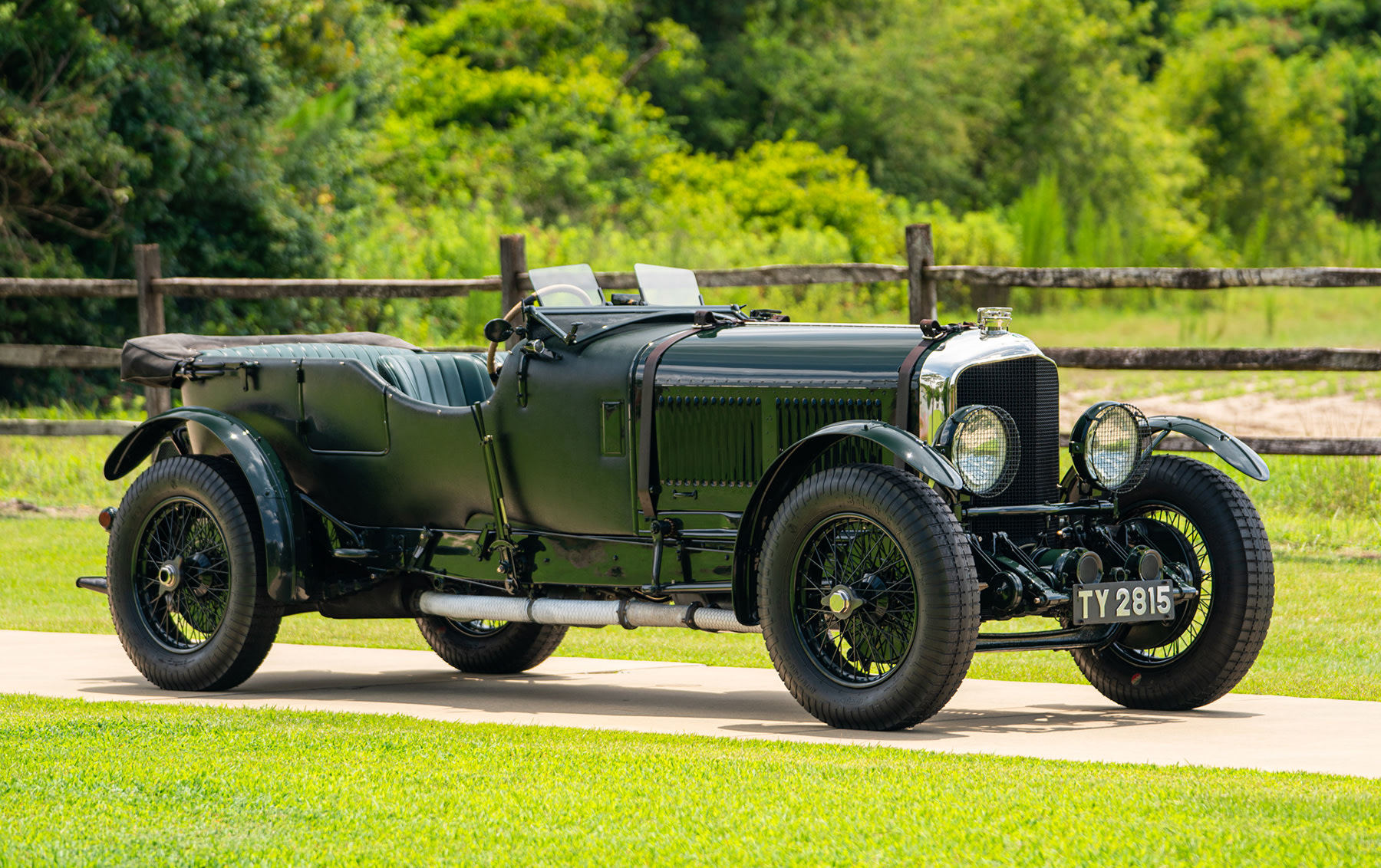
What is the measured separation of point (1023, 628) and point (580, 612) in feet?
10.1

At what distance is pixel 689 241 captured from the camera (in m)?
27.1

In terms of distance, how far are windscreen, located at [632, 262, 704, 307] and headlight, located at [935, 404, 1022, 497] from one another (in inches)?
61.4

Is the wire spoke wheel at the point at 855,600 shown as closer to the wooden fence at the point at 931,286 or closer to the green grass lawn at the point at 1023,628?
the green grass lawn at the point at 1023,628

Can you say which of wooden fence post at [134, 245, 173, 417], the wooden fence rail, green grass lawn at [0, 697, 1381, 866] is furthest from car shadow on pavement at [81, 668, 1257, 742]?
wooden fence post at [134, 245, 173, 417]

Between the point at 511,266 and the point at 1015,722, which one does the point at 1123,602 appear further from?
the point at 511,266

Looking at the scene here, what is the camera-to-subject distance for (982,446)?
6.09 meters

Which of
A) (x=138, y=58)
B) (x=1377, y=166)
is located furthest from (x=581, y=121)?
(x=1377, y=166)

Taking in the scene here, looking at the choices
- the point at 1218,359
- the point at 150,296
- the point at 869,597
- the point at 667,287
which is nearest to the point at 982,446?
the point at 869,597

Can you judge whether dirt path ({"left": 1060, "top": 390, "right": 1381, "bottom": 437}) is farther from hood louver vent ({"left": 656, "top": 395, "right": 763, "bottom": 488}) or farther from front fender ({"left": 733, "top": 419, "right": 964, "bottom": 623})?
front fender ({"left": 733, "top": 419, "right": 964, "bottom": 623})

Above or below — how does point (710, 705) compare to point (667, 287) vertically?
below

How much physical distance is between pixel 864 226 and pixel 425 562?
82.1 ft

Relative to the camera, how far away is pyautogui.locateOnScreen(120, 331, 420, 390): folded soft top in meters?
7.76

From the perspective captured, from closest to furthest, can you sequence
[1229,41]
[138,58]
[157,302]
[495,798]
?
[495,798] < [157,302] < [138,58] < [1229,41]

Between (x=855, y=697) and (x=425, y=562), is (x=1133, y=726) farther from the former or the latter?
(x=425, y=562)
